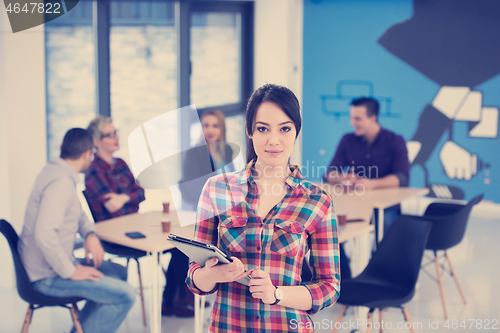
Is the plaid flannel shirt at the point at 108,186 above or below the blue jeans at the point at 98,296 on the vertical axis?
above

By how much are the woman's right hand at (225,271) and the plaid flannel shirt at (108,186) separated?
2408mm

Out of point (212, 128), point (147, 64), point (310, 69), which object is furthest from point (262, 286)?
point (310, 69)

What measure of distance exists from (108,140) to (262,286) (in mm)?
2659

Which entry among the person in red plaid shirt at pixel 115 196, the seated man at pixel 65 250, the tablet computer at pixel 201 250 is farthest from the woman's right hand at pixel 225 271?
the person in red plaid shirt at pixel 115 196

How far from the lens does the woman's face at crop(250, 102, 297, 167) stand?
1443mm

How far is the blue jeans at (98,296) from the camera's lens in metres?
2.71

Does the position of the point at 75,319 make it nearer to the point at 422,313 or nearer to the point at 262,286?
the point at 262,286

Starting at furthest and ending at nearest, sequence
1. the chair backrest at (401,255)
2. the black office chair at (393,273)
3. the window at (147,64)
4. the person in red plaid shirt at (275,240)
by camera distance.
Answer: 1. the window at (147,64)
2. the chair backrest at (401,255)
3. the black office chair at (393,273)
4. the person in red plaid shirt at (275,240)

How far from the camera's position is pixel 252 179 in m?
1.53

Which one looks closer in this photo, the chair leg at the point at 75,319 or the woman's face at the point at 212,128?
the chair leg at the point at 75,319

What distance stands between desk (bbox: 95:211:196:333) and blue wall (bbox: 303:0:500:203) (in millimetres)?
4161

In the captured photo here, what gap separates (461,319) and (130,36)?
4037 millimetres

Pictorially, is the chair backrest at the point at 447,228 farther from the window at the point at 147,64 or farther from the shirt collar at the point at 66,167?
the shirt collar at the point at 66,167

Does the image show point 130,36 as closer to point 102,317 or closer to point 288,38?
point 288,38
